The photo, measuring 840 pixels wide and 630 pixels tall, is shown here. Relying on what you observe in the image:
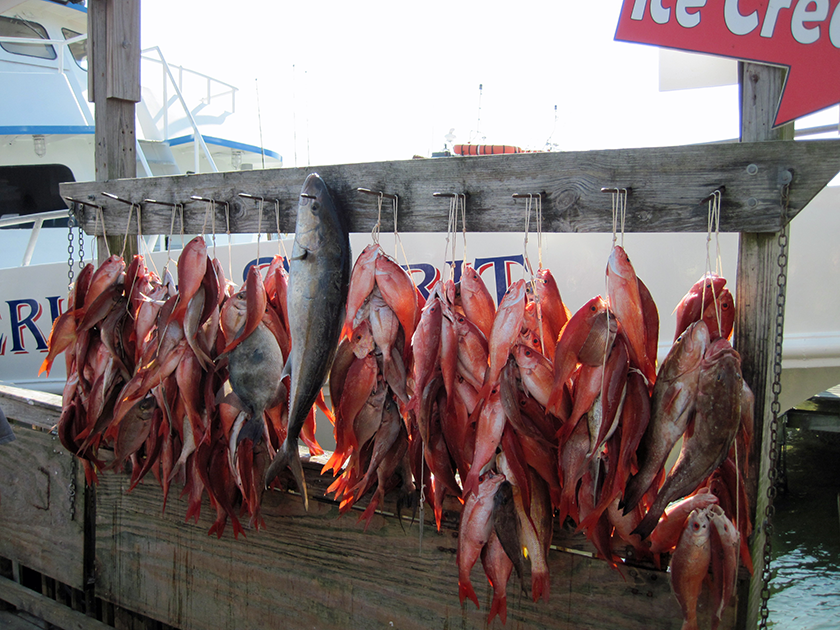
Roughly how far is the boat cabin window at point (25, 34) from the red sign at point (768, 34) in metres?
10.1

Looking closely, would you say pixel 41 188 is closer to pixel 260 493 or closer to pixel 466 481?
pixel 260 493

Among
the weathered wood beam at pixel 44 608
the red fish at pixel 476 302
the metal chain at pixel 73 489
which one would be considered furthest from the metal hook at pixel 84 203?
the weathered wood beam at pixel 44 608

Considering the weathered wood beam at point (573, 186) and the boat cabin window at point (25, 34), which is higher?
the boat cabin window at point (25, 34)

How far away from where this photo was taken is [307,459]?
2273mm

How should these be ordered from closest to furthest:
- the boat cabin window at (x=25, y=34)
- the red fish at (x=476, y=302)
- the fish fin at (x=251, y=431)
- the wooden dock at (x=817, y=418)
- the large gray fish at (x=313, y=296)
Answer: the red fish at (x=476, y=302) < the large gray fish at (x=313, y=296) < the fish fin at (x=251, y=431) < the wooden dock at (x=817, y=418) < the boat cabin window at (x=25, y=34)

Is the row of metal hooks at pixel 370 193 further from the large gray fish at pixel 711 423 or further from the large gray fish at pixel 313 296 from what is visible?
the large gray fish at pixel 711 423

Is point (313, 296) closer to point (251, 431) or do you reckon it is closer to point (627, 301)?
point (251, 431)

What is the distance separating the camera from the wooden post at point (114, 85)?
2.71m

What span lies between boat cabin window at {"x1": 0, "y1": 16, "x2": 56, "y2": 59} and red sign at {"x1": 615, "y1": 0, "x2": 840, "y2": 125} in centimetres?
1005

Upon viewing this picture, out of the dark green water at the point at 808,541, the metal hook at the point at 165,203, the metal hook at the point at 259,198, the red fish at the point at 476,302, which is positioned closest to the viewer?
the red fish at the point at 476,302

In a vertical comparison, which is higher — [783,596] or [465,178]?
[465,178]

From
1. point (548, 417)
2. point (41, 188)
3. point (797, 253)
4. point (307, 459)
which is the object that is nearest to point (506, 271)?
point (797, 253)

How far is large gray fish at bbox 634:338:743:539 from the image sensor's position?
140 centimetres

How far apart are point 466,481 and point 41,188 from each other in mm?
8885
